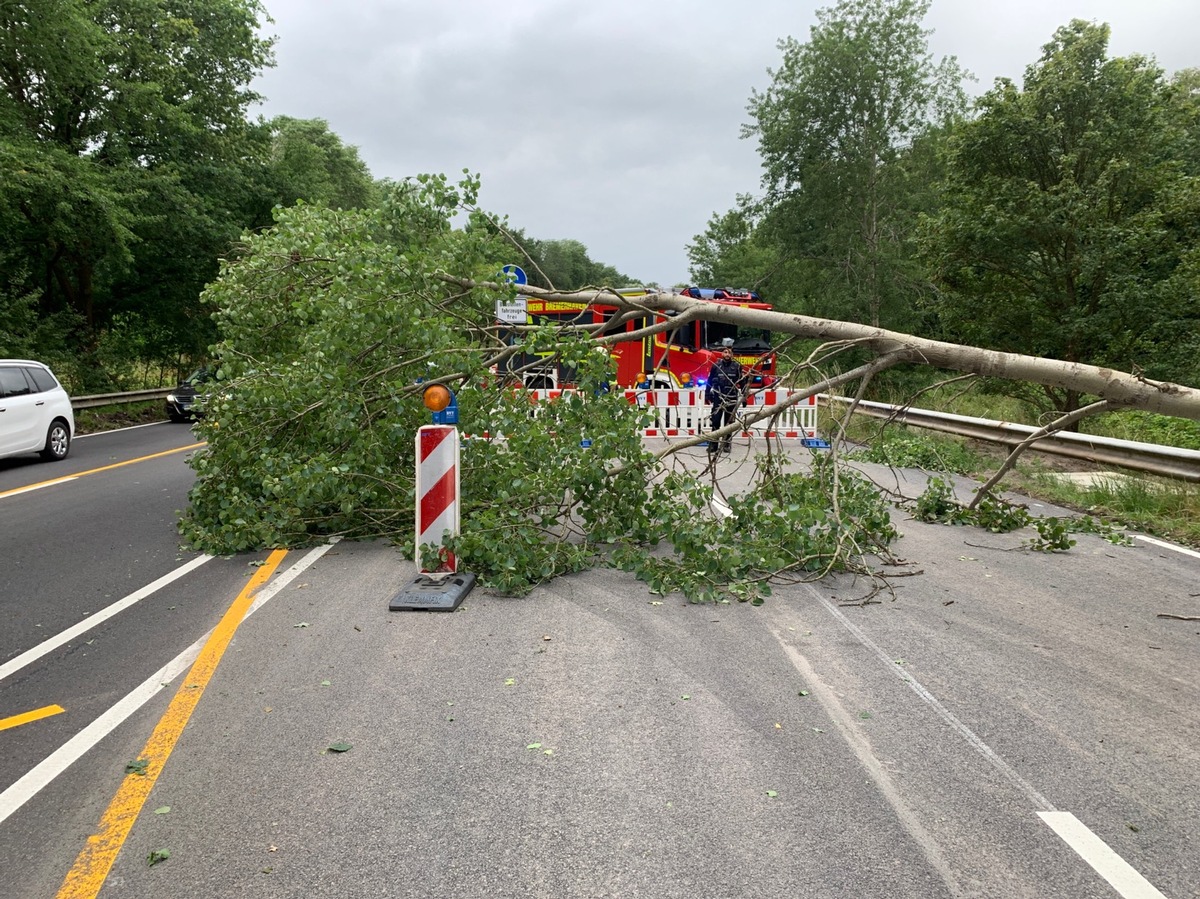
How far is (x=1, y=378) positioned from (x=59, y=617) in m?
9.57

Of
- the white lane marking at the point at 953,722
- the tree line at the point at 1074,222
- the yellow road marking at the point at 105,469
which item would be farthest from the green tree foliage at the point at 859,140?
the white lane marking at the point at 953,722

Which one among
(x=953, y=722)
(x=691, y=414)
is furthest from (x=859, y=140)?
(x=953, y=722)

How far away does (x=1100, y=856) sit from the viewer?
2820 millimetres

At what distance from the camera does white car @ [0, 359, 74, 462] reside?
13.0 meters

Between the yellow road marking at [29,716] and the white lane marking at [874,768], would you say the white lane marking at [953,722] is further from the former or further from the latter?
the yellow road marking at [29,716]

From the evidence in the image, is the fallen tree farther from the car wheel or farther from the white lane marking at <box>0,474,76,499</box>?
the car wheel

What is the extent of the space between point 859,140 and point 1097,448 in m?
24.1

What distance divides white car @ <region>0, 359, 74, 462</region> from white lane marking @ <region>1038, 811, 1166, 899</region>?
14.8 m

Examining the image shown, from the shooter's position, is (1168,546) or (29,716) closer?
(29,716)

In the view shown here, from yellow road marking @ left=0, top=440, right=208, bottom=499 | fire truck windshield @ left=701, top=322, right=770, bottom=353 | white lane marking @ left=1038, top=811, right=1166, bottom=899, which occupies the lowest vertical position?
yellow road marking @ left=0, top=440, right=208, bottom=499

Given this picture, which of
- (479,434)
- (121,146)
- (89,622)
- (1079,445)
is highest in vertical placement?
(121,146)

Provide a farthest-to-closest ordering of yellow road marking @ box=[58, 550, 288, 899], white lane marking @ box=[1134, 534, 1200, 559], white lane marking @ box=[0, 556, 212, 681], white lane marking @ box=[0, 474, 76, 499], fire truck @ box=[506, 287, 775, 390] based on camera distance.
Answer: fire truck @ box=[506, 287, 775, 390]
white lane marking @ box=[0, 474, 76, 499]
white lane marking @ box=[1134, 534, 1200, 559]
white lane marking @ box=[0, 556, 212, 681]
yellow road marking @ box=[58, 550, 288, 899]

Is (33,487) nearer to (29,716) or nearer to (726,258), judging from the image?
(29,716)

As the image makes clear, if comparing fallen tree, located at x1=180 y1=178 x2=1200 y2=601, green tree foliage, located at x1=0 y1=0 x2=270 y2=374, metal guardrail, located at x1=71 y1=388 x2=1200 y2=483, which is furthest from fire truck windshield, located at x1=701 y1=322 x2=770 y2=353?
green tree foliage, located at x1=0 y1=0 x2=270 y2=374
